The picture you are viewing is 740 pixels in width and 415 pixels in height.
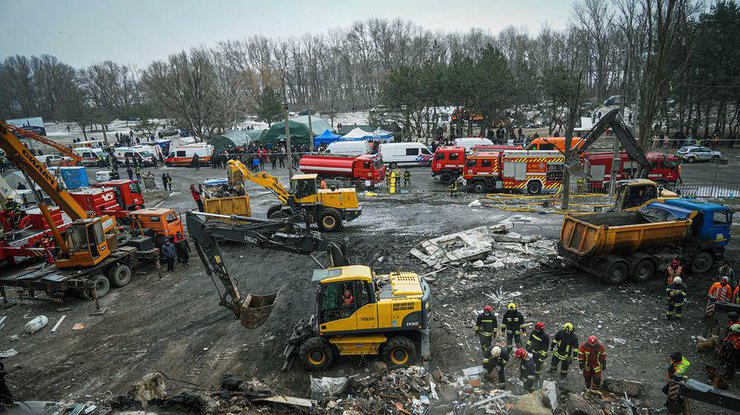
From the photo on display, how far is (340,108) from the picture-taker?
72.8 m

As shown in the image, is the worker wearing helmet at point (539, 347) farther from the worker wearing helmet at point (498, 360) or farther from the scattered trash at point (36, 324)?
the scattered trash at point (36, 324)

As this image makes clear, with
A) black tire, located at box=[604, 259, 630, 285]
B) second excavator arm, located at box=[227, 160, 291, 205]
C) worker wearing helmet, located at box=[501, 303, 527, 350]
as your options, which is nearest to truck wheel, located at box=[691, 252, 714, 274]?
black tire, located at box=[604, 259, 630, 285]

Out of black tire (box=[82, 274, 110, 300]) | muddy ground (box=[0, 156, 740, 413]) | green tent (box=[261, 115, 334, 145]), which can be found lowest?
muddy ground (box=[0, 156, 740, 413])

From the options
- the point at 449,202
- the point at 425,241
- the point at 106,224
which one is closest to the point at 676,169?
the point at 449,202

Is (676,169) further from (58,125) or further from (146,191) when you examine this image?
(58,125)

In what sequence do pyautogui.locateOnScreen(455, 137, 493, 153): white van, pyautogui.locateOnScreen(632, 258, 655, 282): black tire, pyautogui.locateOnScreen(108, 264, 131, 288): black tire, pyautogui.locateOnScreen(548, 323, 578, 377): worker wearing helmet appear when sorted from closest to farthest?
pyautogui.locateOnScreen(548, 323, 578, 377): worker wearing helmet < pyautogui.locateOnScreen(632, 258, 655, 282): black tire < pyautogui.locateOnScreen(108, 264, 131, 288): black tire < pyautogui.locateOnScreen(455, 137, 493, 153): white van

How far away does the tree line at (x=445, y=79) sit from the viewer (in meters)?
23.4

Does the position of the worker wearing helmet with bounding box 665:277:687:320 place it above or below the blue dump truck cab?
below

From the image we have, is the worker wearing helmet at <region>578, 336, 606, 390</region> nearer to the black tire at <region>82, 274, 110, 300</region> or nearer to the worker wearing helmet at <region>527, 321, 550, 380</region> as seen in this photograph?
the worker wearing helmet at <region>527, 321, 550, 380</region>

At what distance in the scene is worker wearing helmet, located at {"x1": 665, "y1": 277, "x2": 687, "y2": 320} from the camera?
9109mm

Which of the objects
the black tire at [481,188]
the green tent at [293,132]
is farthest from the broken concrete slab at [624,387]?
the green tent at [293,132]

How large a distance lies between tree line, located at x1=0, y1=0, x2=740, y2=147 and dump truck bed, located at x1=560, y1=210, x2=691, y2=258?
661 cm

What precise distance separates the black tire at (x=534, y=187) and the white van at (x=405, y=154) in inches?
443

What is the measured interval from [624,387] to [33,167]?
50.5 feet
